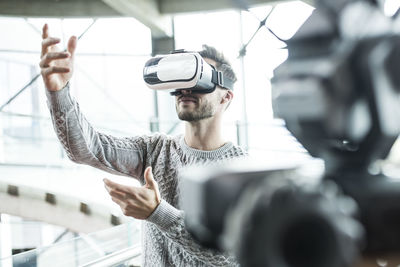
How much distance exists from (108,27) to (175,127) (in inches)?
79.0

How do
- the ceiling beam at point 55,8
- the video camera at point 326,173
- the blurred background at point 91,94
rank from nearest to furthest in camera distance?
the video camera at point 326,173 → the blurred background at point 91,94 → the ceiling beam at point 55,8

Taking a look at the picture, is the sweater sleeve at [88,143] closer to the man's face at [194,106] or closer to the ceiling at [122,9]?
→ the man's face at [194,106]

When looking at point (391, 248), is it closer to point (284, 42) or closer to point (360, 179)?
point (360, 179)

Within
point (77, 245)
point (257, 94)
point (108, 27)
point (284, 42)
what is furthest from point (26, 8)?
point (284, 42)

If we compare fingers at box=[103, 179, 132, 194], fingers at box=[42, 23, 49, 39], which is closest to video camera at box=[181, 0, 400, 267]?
fingers at box=[103, 179, 132, 194]

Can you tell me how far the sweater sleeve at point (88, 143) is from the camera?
1.27 metres

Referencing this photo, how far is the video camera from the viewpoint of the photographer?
40cm

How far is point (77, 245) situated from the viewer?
262 cm

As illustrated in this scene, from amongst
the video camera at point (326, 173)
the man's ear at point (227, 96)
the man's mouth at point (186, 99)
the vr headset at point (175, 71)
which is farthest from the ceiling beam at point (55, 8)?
the video camera at point (326, 173)

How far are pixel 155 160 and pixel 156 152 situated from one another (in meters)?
0.03

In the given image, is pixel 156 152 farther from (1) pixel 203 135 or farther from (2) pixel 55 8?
(2) pixel 55 8

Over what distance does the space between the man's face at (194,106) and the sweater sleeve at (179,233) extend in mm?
351

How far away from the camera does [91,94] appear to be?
7875 millimetres

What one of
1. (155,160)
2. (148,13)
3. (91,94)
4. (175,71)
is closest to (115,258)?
(155,160)
